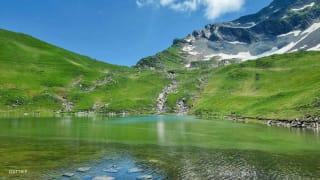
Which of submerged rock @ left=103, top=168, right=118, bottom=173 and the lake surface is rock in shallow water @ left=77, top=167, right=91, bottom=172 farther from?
submerged rock @ left=103, top=168, right=118, bottom=173

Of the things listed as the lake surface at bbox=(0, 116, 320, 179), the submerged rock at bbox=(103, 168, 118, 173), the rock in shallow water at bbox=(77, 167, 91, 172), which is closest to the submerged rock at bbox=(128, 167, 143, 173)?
the lake surface at bbox=(0, 116, 320, 179)

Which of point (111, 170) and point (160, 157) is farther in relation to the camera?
point (160, 157)

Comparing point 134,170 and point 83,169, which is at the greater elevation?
point 83,169

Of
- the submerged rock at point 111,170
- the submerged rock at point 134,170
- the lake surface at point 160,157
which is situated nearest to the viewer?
the lake surface at point 160,157

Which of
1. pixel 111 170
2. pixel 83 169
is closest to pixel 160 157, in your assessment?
pixel 111 170

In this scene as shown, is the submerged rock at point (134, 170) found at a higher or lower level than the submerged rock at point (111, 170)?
lower

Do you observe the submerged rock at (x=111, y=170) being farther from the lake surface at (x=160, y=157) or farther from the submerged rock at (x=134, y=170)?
the submerged rock at (x=134, y=170)

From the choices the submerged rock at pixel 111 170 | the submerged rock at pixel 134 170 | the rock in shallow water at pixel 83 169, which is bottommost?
the submerged rock at pixel 134 170

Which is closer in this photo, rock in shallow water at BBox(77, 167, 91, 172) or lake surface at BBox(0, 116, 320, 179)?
lake surface at BBox(0, 116, 320, 179)

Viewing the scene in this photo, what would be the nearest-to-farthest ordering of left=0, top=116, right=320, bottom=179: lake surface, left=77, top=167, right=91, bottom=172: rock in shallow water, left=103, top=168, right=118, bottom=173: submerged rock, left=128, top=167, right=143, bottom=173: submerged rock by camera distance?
1. left=0, top=116, right=320, bottom=179: lake surface
2. left=103, top=168, right=118, bottom=173: submerged rock
3. left=77, top=167, right=91, bottom=172: rock in shallow water
4. left=128, top=167, right=143, bottom=173: submerged rock

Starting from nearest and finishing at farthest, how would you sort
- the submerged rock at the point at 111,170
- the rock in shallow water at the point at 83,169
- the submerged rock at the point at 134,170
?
the submerged rock at the point at 111,170 < the rock in shallow water at the point at 83,169 < the submerged rock at the point at 134,170

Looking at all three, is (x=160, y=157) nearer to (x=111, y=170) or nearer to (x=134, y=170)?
(x=134, y=170)

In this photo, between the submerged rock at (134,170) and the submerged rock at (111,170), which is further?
the submerged rock at (134,170)

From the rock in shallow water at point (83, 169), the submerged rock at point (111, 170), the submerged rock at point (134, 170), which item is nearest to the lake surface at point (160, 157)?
the submerged rock at point (111, 170)
